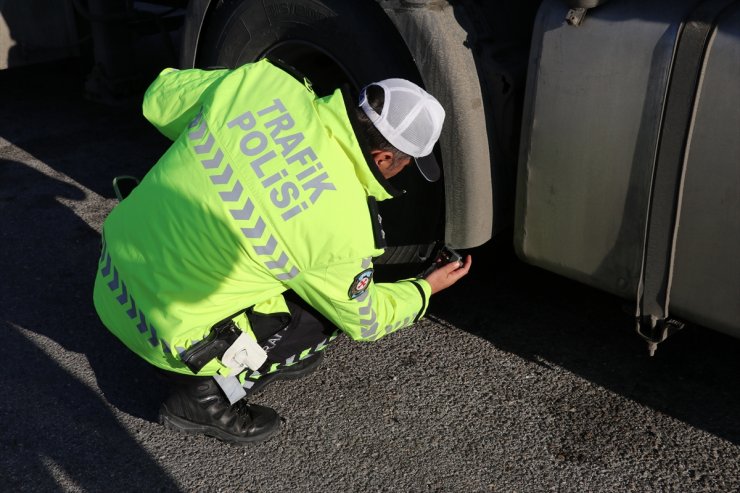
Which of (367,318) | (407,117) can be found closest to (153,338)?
(367,318)

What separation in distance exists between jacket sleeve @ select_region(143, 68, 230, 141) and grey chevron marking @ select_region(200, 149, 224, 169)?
33 centimetres

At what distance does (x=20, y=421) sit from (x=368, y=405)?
109 cm

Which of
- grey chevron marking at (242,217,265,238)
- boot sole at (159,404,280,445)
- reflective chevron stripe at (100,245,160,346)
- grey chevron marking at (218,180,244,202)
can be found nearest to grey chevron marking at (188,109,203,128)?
grey chevron marking at (218,180,244,202)

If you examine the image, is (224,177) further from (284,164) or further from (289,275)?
(289,275)

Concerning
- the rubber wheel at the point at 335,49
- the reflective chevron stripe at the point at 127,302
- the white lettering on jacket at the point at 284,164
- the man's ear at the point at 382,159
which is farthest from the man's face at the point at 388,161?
the reflective chevron stripe at the point at 127,302

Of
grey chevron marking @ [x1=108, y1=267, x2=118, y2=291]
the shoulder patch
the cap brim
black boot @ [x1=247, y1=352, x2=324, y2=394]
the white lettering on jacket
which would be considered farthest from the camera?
black boot @ [x1=247, y1=352, x2=324, y2=394]

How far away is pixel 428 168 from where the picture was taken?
8.02 ft

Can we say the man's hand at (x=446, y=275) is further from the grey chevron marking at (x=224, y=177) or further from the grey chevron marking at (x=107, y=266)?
the grey chevron marking at (x=107, y=266)

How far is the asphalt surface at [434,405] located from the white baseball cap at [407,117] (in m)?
0.90

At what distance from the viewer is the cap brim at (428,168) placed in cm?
243

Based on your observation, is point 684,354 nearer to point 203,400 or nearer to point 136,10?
point 203,400

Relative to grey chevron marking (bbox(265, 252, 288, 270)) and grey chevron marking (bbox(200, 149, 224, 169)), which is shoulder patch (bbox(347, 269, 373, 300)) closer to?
grey chevron marking (bbox(265, 252, 288, 270))

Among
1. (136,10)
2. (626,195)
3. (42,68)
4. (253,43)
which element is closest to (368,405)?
(626,195)

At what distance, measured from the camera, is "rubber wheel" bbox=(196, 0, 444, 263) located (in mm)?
→ 2639
